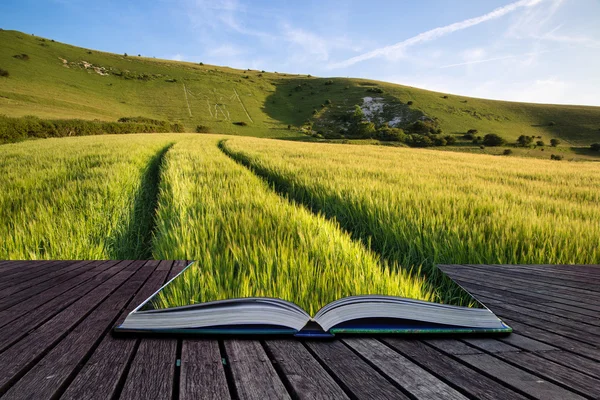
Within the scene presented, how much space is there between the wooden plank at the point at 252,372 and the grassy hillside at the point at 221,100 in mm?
53113

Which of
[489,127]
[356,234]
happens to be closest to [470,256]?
[356,234]

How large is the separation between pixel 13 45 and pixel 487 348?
98.4 meters

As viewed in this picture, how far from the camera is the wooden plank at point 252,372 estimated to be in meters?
0.94

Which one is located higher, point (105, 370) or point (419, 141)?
point (419, 141)

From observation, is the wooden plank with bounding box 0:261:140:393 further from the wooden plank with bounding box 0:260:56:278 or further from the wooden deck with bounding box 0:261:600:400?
the wooden plank with bounding box 0:260:56:278

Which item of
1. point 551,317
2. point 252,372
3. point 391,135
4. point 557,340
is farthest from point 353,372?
point 391,135

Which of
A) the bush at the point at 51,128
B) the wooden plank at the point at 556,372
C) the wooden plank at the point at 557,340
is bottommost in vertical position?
the wooden plank at the point at 557,340

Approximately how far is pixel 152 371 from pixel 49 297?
123 cm

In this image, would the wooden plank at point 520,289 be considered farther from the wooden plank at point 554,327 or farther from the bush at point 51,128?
the bush at point 51,128

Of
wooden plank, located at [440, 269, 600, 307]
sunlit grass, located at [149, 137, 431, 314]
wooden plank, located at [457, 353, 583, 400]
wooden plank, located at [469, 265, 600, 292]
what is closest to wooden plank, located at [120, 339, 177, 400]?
sunlit grass, located at [149, 137, 431, 314]

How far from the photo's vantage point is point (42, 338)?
4.31ft

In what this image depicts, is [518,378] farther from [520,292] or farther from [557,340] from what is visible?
[520,292]

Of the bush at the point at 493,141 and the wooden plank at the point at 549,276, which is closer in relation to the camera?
the wooden plank at the point at 549,276

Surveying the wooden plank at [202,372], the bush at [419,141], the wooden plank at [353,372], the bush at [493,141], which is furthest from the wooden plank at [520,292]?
the bush at [493,141]
